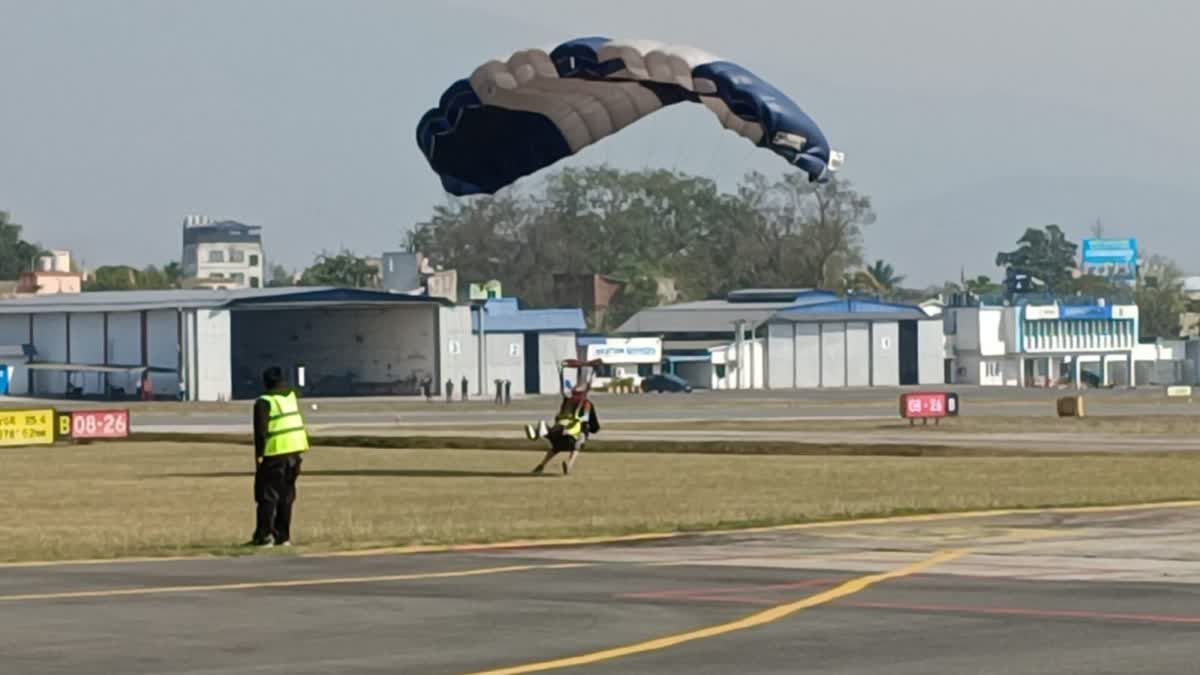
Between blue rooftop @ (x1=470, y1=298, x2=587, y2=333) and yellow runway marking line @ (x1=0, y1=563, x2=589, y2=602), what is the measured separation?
10689 centimetres

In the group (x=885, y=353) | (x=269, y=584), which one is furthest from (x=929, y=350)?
(x=269, y=584)

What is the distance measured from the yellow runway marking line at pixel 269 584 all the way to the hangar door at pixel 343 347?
341 ft

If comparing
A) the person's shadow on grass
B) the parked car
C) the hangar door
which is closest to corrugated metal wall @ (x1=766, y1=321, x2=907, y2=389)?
the parked car

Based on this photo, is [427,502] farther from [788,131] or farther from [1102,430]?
[1102,430]

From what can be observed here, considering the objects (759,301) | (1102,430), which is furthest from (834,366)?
(1102,430)

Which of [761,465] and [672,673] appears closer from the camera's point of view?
[672,673]

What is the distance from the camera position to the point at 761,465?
127 feet

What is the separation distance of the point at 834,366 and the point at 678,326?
1137 cm

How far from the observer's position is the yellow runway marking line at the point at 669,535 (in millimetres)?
20078

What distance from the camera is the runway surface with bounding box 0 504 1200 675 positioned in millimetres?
12500

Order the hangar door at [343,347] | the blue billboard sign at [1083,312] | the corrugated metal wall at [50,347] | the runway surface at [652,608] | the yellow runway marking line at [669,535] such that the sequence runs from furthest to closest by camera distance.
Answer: the blue billboard sign at [1083,312] → the hangar door at [343,347] → the corrugated metal wall at [50,347] → the yellow runway marking line at [669,535] → the runway surface at [652,608]

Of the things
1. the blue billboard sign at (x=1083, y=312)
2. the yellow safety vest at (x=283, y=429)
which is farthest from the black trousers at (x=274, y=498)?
the blue billboard sign at (x=1083, y=312)

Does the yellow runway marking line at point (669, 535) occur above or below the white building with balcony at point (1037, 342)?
below

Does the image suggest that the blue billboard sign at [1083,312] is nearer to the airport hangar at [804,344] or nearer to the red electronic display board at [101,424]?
the airport hangar at [804,344]
